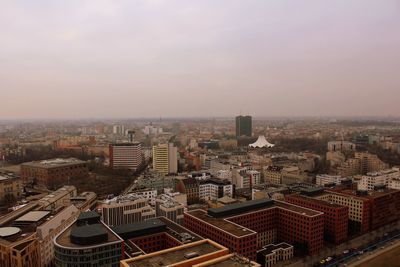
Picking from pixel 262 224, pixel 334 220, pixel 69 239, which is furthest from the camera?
pixel 334 220

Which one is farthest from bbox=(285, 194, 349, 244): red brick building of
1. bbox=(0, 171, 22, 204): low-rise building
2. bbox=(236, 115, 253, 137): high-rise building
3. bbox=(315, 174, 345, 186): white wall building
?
bbox=(236, 115, 253, 137): high-rise building

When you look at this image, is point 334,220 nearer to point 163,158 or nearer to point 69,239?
point 69,239

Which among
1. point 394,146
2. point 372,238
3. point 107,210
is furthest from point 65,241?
point 394,146

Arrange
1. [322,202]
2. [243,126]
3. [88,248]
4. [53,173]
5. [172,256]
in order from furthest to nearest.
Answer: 1. [243,126]
2. [53,173]
3. [322,202]
4. [88,248]
5. [172,256]

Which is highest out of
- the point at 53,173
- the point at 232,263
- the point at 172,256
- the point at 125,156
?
the point at 232,263

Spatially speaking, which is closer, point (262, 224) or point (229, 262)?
point (229, 262)

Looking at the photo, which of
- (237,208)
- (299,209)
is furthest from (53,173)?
(299,209)

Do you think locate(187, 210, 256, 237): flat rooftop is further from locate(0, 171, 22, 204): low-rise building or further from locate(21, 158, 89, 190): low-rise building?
locate(21, 158, 89, 190): low-rise building

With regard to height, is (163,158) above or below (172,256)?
below
